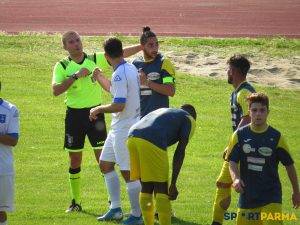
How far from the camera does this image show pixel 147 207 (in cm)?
1023

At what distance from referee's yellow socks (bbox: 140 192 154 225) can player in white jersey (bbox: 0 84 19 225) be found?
1.42 meters

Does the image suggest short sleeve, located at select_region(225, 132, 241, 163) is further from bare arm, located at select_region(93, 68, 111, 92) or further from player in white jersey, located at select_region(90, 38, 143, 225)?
bare arm, located at select_region(93, 68, 111, 92)

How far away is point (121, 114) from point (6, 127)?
5.85 ft

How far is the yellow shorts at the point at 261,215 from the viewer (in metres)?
9.00

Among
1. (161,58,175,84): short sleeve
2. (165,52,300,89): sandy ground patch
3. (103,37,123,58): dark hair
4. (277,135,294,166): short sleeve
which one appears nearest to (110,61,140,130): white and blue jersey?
(103,37,123,58): dark hair

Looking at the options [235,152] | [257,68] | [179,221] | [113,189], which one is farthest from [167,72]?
[257,68]

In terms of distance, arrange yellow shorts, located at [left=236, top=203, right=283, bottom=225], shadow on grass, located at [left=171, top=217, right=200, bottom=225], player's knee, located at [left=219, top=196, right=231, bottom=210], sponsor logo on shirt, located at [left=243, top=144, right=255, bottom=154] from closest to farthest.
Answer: yellow shorts, located at [left=236, top=203, right=283, bottom=225] → sponsor logo on shirt, located at [left=243, top=144, right=255, bottom=154] → player's knee, located at [left=219, top=196, right=231, bottom=210] → shadow on grass, located at [left=171, top=217, right=200, bottom=225]

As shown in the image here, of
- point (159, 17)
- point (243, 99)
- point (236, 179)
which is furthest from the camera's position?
point (159, 17)

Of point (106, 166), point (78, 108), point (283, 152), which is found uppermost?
point (283, 152)

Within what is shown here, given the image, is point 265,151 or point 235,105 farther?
point 235,105

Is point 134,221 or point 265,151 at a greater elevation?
point 265,151

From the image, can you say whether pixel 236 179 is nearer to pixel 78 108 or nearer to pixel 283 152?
pixel 283 152

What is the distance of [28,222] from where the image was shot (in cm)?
1150

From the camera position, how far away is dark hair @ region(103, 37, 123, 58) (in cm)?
1109
